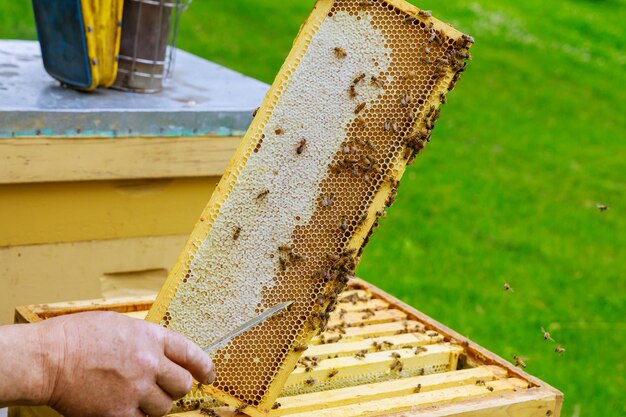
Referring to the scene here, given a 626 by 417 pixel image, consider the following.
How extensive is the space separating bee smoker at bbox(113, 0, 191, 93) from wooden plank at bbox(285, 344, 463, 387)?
165 centimetres

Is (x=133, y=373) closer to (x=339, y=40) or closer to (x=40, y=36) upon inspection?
(x=339, y=40)

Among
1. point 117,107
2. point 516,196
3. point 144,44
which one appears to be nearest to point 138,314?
point 117,107

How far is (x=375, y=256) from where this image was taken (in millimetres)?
5996

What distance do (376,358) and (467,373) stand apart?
25cm

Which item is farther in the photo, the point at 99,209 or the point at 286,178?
the point at 99,209

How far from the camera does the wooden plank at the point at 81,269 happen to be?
303cm

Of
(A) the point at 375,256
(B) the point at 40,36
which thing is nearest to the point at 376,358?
(B) the point at 40,36

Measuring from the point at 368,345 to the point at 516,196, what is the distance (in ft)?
18.0

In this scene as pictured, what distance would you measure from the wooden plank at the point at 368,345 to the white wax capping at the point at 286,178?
411mm

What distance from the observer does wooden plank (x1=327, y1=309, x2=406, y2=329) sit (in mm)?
2537

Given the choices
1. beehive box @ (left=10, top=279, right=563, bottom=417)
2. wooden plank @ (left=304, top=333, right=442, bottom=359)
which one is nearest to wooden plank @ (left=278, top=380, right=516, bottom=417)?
beehive box @ (left=10, top=279, right=563, bottom=417)

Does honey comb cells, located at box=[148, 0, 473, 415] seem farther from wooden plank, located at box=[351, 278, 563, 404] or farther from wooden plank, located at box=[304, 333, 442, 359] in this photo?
wooden plank, located at box=[351, 278, 563, 404]

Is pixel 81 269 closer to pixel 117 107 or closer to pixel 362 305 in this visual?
pixel 117 107

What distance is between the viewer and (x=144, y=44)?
3330 millimetres
